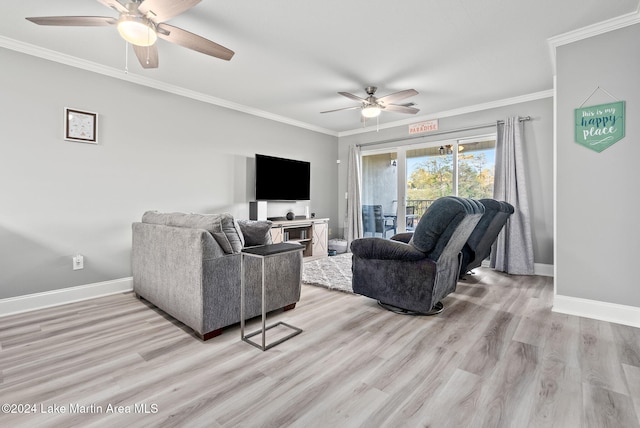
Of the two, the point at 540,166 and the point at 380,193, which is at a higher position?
the point at 540,166

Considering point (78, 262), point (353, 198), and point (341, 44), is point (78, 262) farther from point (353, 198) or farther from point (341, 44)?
point (353, 198)

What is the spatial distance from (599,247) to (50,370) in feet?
13.5

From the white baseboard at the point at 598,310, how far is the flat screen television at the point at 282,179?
12.6 feet

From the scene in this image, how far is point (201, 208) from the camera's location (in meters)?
4.18

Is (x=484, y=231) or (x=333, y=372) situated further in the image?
(x=484, y=231)

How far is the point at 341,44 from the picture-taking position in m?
2.83

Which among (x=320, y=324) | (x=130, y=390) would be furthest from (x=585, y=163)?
(x=130, y=390)

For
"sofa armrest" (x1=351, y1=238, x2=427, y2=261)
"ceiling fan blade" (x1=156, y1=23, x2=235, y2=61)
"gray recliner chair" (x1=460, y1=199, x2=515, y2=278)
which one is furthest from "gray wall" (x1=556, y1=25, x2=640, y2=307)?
"ceiling fan blade" (x1=156, y1=23, x2=235, y2=61)

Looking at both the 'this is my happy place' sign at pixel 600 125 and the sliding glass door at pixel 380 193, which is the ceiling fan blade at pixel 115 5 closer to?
the 'this is my happy place' sign at pixel 600 125

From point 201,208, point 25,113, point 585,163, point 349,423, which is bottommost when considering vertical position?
point 349,423

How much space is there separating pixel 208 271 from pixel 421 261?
1682mm

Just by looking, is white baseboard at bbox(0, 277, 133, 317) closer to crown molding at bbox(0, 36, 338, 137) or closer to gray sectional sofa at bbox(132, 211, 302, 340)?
gray sectional sofa at bbox(132, 211, 302, 340)

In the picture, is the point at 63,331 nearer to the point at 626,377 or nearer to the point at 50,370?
the point at 50,370

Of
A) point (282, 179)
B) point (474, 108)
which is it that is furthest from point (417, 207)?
point (282, 179)
